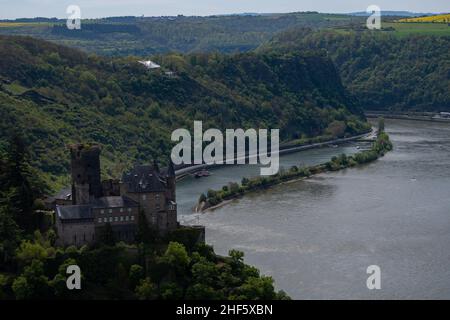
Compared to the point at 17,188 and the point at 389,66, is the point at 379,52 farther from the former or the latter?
the point at 17,188

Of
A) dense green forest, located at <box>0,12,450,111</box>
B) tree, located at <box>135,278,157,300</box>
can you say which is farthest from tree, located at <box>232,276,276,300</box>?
dense green forest, located at <box>0,12,450,111</box>

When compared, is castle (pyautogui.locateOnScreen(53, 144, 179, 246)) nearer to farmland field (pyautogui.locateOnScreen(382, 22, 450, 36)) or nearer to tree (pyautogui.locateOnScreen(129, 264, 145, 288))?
tree (pyautogui.locateOnScreen(129, 264, 145, 288))

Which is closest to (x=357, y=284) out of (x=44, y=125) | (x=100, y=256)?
(x=100, y=256)

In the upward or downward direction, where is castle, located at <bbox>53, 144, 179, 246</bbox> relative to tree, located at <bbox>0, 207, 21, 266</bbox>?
upward

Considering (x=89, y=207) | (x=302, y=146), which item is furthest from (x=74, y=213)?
(x=302, y=146)

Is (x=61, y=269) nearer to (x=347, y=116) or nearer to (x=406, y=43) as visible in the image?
(x=347, y=116)
